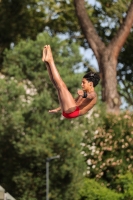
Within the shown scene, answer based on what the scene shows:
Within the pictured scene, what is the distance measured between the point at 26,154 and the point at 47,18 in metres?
23.9

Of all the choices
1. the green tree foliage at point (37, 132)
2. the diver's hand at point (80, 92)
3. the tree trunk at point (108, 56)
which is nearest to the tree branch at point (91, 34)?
the tree trunk at point (108, 56)

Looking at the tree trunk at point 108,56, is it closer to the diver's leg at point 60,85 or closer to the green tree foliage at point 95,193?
the green tree foliage at point 95,193

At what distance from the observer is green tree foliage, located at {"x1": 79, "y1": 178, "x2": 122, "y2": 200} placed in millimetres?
49938

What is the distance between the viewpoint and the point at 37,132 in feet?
156

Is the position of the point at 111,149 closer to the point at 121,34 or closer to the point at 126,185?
the point at 126,185

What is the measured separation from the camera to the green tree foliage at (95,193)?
164ft

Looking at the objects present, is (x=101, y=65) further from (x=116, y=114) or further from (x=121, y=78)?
(x=121, y=78)

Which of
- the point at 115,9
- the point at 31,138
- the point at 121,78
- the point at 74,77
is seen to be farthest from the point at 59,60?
the point at 121,78

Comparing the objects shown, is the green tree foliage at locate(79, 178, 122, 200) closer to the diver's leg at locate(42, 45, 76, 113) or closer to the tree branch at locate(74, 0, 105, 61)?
the tree branch at locate(74, 0, 105, 61)

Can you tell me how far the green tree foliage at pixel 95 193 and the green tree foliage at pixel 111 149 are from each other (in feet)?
8.47

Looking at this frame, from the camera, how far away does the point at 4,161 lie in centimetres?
4981

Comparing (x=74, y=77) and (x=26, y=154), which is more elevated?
(x=74, y=77)

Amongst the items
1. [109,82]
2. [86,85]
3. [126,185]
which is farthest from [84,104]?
[109,82]

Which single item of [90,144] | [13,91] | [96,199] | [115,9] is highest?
[115,9]
